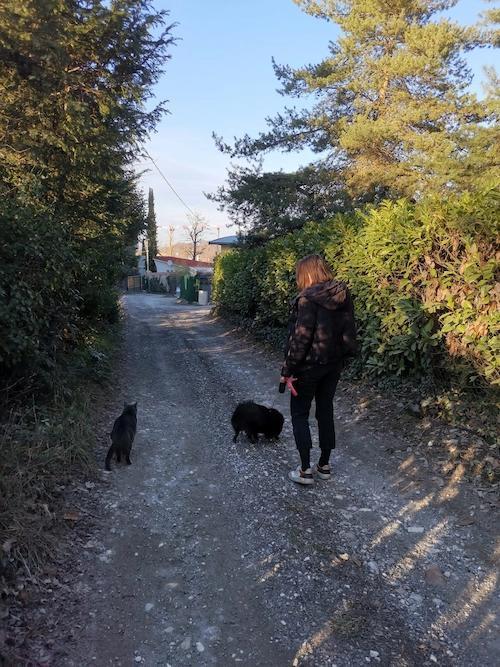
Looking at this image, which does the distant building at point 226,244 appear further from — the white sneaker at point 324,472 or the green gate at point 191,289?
the white sneaker at point 324,472

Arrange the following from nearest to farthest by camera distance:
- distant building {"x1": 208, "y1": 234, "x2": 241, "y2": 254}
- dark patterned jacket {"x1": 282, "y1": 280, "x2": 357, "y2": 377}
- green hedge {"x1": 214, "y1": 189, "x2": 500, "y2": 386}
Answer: dark patterned jacket {"x1": 282, "y1": 280, "x2": 357, "y2": 377}, green hedge {"x1": 214, "y1": 189, "x2": 500, "y2": 386}, distant building {"x1": 208, "y1": 234, "x2": 241, "y2": 254}

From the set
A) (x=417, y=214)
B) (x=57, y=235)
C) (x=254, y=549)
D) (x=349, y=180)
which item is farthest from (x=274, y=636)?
(x=349, y=180)

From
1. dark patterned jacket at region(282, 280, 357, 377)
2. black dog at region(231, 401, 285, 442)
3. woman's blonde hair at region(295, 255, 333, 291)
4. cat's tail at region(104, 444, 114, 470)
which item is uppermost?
woman's blonde hair at region(295, 255, 333, 291)

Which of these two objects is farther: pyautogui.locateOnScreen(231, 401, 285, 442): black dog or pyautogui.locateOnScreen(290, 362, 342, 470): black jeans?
pyautogui.locateOnScreen(231, 401, 285, 442): black dog

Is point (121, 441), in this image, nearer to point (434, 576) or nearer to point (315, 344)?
point (315, 344)

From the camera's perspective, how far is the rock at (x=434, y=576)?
3.17 metres

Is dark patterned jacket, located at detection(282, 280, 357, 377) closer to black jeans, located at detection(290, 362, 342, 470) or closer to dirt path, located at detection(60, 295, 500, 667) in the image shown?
black jeans, located at detection(290, 362, 342, 470)

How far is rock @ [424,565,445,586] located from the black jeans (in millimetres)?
1437

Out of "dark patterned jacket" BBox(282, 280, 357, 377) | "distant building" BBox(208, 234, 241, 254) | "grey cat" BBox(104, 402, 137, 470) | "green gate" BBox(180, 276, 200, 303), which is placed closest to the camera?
"dark patterned jacket" BBox(282, 280, 357, 377)

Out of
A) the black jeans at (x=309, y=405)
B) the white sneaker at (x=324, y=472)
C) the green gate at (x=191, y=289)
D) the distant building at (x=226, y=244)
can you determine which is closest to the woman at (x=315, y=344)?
the black jeans at (x=309, y=405)

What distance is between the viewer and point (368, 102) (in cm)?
1558

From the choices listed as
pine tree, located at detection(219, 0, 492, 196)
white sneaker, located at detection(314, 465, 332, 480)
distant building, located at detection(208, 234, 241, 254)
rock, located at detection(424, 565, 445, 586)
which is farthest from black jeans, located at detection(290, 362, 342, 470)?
distant building, located at detection(208, 234, 241, 254)

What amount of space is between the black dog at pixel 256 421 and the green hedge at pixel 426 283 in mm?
1863

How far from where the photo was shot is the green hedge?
503 cm
